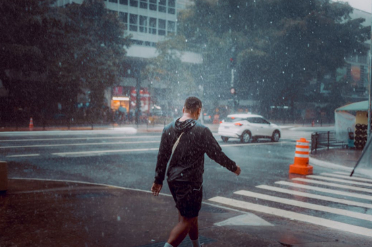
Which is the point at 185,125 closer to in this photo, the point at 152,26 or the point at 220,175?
the point at 220,175

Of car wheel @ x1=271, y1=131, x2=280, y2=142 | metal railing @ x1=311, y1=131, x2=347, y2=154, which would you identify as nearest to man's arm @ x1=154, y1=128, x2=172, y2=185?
metal railing @ x1=311, y1=131, x2=347, y2=154

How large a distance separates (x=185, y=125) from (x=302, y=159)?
8.50 meters

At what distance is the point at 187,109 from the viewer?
4398 millimetres

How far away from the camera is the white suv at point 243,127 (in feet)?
72.7

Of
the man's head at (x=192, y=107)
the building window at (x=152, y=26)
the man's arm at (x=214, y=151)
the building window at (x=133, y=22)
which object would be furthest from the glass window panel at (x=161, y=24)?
the man's arm at (x=214, y=151)

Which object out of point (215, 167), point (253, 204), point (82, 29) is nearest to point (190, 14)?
point (82, 29)

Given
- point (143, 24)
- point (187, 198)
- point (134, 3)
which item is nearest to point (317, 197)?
point (187, 198)

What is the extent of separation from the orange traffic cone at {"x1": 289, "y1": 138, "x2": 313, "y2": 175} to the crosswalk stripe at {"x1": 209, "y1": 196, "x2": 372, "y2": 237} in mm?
4355

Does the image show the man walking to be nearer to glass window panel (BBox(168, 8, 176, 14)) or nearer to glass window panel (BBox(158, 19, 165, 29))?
glass window panel (BBox(158, 19, 165, 29))

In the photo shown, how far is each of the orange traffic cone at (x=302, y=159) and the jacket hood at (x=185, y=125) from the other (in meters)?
8.21

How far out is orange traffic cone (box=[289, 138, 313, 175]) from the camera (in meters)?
11.7

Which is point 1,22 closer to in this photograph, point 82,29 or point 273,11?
point 82,29

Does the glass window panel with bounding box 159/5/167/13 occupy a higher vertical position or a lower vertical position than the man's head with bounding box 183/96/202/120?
higher

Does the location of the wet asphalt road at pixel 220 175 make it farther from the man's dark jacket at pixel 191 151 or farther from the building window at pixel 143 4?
the building window at pixel 143 4
